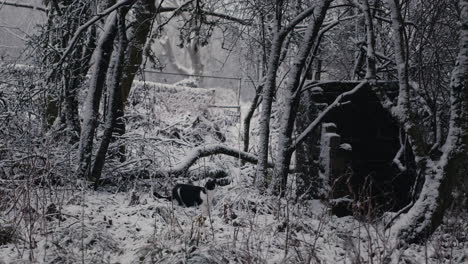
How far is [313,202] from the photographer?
564cm

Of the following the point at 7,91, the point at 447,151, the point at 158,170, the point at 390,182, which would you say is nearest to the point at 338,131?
the point at 390,182

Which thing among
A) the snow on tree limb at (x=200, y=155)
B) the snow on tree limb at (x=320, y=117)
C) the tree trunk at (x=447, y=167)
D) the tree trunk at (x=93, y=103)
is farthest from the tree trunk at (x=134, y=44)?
the tree trunk at (x=447, y=167)

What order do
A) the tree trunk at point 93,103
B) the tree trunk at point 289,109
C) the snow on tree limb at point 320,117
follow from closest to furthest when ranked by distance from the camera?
the snow on tree limb at point 320,117
the tree trunk at point 289,109
the tree trunk at point 93,103

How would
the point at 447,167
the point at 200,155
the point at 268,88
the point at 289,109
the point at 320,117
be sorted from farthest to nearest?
the point at 200,155 → the point at 268,88 → the point at 289,109 → the point at 320,117 → the point at 447,167

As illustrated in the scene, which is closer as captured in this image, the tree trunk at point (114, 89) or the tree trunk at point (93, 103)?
the tree trunk at point (114, 89)

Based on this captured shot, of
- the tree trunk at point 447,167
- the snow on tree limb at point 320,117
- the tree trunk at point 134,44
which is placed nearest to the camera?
the tree trunk at point 447,167

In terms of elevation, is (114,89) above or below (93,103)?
above

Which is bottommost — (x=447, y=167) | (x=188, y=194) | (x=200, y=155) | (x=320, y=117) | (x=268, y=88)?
(x=188, y=194)

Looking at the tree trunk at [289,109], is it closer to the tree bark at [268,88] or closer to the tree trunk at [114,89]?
the tree bark at [268,88]

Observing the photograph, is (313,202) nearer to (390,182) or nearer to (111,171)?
(390,182)

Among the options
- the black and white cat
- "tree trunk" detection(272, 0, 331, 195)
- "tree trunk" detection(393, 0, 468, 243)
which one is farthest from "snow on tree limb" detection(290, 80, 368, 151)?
"tree trunk" detection(393, 0, 468, 243)

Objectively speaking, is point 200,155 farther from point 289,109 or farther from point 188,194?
point 289,109

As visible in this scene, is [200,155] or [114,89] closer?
[114,89]

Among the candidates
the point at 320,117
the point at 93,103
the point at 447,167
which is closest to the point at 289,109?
the point at 320,117
